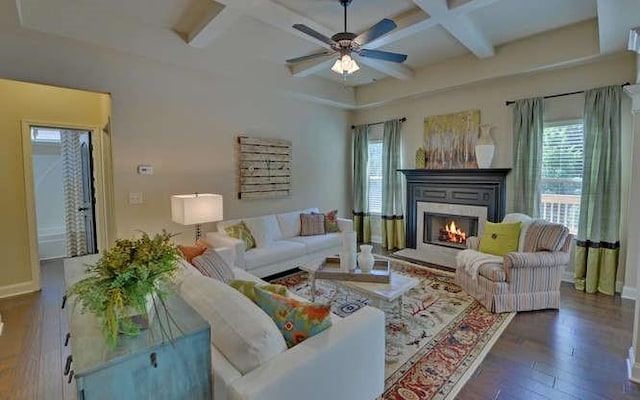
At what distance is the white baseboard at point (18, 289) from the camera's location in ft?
12.4

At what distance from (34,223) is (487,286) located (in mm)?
5433

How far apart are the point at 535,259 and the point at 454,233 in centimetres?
213

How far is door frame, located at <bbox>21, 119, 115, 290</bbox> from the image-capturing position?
3.90m

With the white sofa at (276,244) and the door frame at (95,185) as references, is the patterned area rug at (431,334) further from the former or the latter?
the door frame at (95,185)

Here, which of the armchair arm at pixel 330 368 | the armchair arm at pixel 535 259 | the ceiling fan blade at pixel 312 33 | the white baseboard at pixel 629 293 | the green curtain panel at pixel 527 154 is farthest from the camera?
the green curtain panel at pixel 527 154

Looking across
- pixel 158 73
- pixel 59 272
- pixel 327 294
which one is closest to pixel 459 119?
pixel 327 294

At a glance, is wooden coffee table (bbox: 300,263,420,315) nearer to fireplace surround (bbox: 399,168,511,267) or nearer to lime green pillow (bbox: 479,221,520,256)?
lime green pillow (bbox: 479,221,520,256)

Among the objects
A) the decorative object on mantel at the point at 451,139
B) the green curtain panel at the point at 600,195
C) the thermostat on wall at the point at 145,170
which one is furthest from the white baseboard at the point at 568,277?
the thermostat on wall at the point at 145,170

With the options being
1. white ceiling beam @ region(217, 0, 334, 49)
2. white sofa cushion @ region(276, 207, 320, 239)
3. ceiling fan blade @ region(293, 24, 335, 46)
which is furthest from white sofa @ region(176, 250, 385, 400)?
white sofa cushion @ region(276, 207, 320, 239)

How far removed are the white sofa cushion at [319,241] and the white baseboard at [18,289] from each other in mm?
3326

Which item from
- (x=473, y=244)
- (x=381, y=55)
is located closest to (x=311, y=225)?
(x=473, y=244)

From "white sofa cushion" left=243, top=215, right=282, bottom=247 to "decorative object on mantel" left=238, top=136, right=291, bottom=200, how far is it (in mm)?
528

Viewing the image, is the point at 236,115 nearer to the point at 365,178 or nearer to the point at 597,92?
the point at 365,178

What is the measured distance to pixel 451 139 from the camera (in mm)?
5250
